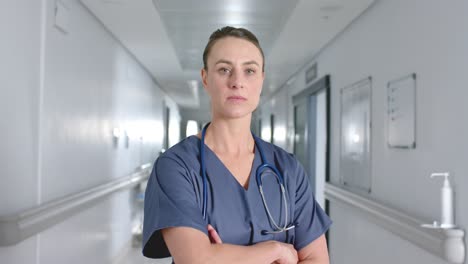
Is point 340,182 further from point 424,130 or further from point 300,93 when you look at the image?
point 300,93

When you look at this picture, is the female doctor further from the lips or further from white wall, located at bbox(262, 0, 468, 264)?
white wall, located at bbox(262, 0, 468, 264)

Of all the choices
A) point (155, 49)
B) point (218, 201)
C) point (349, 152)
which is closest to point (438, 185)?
A: point (218, 201)

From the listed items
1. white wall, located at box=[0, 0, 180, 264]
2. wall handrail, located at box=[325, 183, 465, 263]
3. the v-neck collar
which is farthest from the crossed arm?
white wall, located at box=[0, 0, 180, 264]

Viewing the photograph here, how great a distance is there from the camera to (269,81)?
32.5 feet

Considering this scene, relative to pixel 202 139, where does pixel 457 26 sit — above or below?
above

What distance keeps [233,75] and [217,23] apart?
4.07 metres

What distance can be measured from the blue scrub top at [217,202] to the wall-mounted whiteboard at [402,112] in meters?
1.85

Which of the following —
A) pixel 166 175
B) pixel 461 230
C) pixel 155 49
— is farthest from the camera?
pixel 155 49

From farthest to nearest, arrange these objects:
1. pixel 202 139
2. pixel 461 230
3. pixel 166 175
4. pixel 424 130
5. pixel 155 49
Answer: pixel 155 49 → pixel 424 130 → pixel 461 230 → pixel 202 139 → pixel 166 175

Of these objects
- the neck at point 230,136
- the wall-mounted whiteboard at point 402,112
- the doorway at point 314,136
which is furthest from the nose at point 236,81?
the doorway at point 314,136

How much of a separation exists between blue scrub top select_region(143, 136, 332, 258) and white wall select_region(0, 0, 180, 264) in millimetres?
1504

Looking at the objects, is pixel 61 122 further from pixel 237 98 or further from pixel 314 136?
pixel 314 136

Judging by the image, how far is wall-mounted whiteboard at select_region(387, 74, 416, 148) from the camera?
124 inches

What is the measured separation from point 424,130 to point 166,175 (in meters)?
2.09
